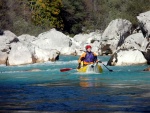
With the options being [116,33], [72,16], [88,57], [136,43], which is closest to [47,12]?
[72,16]

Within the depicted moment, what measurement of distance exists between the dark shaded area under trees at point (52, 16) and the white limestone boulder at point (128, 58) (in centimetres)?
2462

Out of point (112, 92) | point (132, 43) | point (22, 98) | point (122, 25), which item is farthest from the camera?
point (122, 25)

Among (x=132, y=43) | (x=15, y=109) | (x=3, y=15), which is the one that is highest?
(x=3, y=15)

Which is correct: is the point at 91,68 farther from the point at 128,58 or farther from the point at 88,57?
the point at 128,58

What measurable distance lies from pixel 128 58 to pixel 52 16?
39.0m

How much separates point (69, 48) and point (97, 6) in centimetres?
3936

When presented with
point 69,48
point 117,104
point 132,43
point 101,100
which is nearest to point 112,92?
point 101,100

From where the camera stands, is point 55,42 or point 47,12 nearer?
point 55,42

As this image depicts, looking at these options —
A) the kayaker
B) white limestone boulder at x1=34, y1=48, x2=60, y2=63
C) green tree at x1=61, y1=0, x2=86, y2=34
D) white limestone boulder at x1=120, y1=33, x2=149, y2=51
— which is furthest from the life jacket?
green tree at x1=61, y1=0, x2=86, y2=34

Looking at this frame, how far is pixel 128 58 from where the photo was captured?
29.0 meters

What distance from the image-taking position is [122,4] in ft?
174

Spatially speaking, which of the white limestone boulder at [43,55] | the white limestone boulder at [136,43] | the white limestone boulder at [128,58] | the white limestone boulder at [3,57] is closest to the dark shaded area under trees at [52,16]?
the white limestone boulder at [43,55]

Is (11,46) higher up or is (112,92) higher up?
(11,46)

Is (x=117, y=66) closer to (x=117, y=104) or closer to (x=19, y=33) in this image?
(x=117, y=104)
